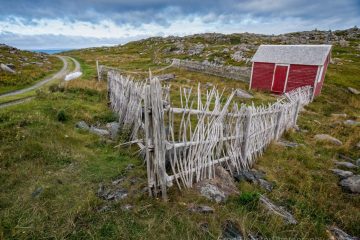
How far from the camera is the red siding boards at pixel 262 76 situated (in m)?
16.6

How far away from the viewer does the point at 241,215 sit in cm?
324

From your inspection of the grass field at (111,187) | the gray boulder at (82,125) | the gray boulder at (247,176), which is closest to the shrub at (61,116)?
the grass field at (111,187)

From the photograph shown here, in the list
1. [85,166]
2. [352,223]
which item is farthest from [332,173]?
[85,166]

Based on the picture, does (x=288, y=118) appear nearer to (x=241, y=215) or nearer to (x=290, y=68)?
(x=241, y=215)

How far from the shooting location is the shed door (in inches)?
623

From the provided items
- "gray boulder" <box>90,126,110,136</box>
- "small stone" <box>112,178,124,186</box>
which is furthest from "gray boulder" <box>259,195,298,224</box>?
"gray boulder" <box>90,126,110,136</box>

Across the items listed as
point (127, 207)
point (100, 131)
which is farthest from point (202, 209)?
point (100, 131)

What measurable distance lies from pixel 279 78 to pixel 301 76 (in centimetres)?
161

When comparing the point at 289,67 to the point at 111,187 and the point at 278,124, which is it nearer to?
the point at 278,124

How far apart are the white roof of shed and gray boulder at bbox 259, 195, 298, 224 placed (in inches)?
577

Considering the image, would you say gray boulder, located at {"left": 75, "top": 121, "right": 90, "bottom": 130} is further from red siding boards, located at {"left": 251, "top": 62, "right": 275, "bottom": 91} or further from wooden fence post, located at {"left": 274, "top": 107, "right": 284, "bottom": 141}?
red siding boards, located at {"left": 251, "top": 62, "right": 275, "bottom": 91}

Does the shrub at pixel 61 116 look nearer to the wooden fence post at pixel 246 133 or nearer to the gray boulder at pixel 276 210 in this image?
the wooden fence post at pixel 246 133

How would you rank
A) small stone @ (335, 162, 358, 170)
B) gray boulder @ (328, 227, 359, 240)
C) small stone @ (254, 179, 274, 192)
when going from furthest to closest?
small stone @ (335, 162, 358, 170) → small stone @ (254, 179, 274, 192) → gray boulder @ (328, 227, 359, 240)

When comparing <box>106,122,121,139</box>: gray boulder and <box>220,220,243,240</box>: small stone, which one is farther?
<box>106,122,121,139</box>: gray boulder
